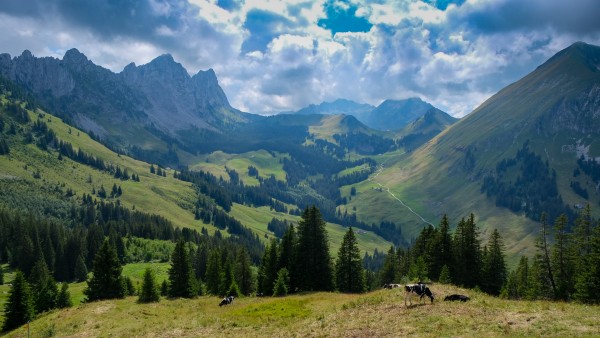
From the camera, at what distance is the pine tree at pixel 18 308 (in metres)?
62.9

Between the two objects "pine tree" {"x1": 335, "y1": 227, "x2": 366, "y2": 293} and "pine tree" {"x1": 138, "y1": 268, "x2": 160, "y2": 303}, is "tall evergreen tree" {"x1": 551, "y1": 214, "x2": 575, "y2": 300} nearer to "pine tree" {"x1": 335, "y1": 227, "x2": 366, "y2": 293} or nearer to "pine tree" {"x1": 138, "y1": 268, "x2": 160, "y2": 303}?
"pine tree" {"x1": 335, "y1": 227, "x2": 366, "y2": 293}

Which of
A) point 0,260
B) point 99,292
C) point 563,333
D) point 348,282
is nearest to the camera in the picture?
point 563,333

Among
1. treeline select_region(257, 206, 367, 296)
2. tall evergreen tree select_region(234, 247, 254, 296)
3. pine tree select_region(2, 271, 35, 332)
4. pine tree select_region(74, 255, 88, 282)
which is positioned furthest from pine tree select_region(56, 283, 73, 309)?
pine tree select_region(74, 255, 88, 282)

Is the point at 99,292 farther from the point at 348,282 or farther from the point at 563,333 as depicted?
the point at 563,333

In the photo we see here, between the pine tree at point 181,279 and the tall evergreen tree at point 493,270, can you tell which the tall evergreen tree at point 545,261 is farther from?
the pine tree at point 181,279

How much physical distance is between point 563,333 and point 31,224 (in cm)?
17488

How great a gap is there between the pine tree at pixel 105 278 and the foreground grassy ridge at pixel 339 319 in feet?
57.5

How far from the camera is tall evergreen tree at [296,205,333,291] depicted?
7200cm

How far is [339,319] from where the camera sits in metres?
35.4

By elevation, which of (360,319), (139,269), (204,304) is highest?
(360,319)

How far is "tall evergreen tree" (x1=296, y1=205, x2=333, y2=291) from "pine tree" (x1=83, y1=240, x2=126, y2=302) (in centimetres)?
3341

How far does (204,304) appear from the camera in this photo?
57.6 metres

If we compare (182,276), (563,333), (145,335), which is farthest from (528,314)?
(182,276)

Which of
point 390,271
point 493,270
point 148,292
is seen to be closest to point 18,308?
point 148,292
